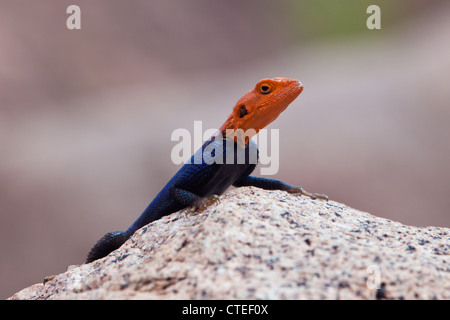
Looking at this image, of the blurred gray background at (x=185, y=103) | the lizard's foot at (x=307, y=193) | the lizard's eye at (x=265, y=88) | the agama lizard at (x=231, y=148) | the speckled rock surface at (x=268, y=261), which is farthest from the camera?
the blurred gray background at (x=185, y=103)

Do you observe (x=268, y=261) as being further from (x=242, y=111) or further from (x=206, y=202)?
(x=242, y=111)

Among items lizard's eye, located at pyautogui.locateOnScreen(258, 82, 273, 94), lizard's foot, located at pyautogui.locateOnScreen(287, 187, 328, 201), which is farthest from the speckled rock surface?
lizard's eye, located at pyautogui.locateOnScreen(258, 82, 273, 94)

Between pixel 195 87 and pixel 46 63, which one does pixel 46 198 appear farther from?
pixel 195 87

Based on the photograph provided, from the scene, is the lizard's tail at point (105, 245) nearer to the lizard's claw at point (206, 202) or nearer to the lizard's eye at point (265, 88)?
the lizard's claw at point (206, 202)

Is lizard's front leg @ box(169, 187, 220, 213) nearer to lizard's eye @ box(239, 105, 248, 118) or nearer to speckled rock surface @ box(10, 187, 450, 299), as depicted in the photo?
speckled rock surface @ box(10, 187, 450, 299)

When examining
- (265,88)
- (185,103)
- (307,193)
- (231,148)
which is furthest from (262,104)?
(185,103)

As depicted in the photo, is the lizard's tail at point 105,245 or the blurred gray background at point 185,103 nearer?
the lizard's tail at point 105,245

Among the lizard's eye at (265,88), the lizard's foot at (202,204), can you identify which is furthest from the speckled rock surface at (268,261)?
the lizard's eye at (265,88)

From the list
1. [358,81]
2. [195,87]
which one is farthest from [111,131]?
[358,81]
